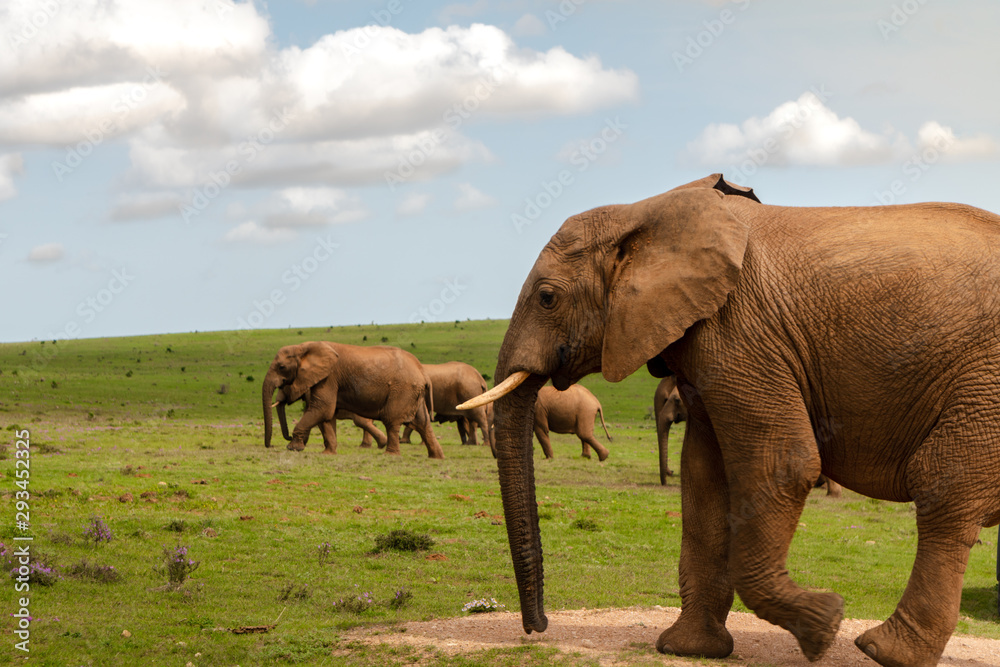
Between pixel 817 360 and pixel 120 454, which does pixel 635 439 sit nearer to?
pixel 120 454

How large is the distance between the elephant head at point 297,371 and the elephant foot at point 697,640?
1982 cm

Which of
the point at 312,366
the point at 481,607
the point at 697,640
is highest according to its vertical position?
the point at 312,366

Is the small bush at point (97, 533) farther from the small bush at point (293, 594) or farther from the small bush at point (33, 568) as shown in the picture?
the small bush at point (293, 594)

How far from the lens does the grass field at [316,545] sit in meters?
9.55

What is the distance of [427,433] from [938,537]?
21.0 meters

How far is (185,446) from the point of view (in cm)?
2664

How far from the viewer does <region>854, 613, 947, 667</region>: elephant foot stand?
700 centimetres

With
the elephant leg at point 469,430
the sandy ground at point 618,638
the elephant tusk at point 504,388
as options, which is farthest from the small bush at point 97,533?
the elephant leg at point 469,430

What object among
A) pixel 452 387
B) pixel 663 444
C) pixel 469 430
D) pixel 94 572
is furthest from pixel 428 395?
pixel 94 572

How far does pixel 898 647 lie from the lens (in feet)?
23.1

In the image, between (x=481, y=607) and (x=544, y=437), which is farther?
(x=544, y=437)

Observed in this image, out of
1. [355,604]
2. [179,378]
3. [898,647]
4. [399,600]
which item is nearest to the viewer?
[898,647]

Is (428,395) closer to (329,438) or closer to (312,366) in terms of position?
(329,438)

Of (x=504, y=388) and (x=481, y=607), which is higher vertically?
(x=504, y=388)
